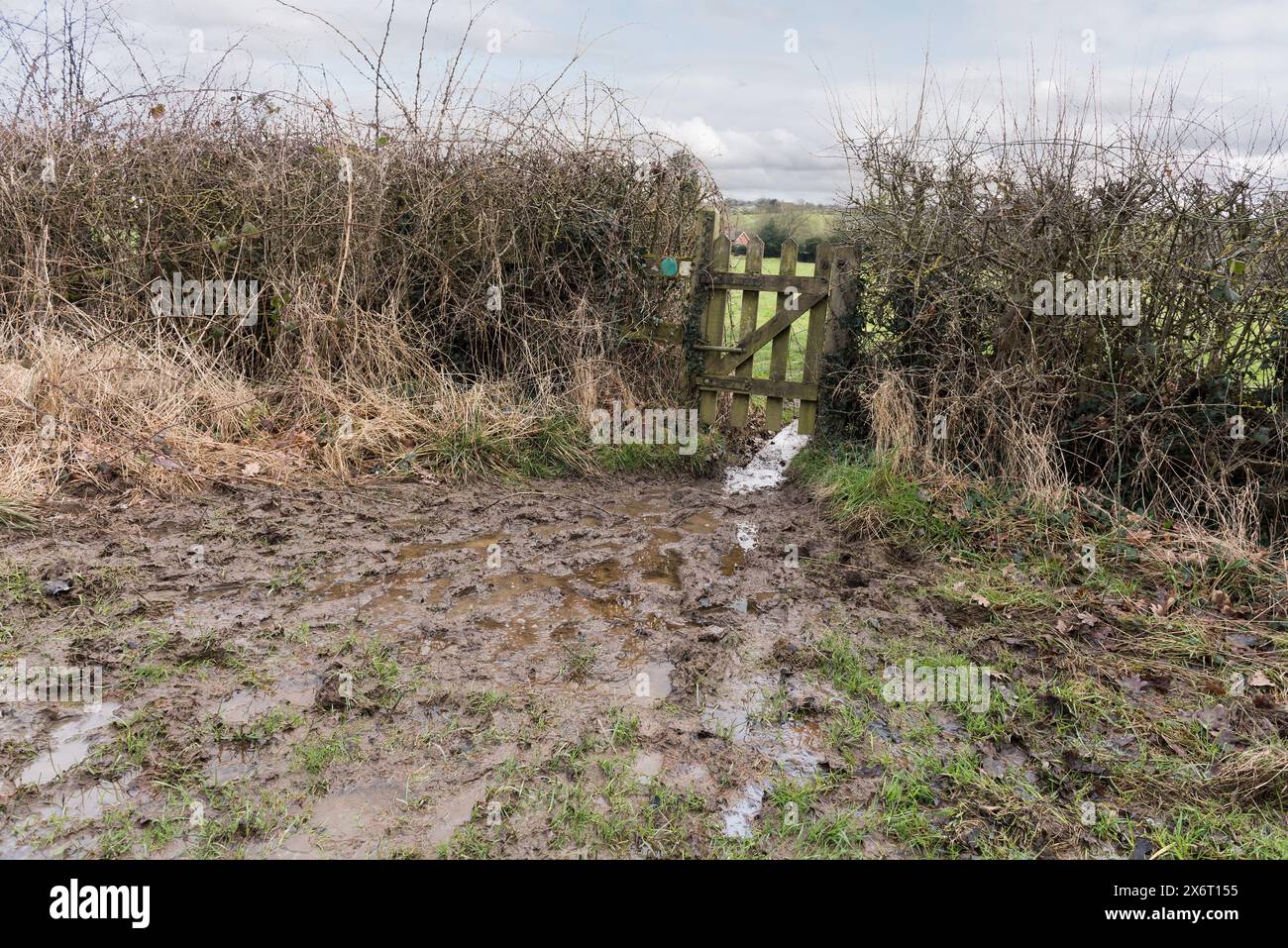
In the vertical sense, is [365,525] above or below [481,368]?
below

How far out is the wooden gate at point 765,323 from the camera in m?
6.98

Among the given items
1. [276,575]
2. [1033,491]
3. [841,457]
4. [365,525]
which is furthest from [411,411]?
[1033,491]

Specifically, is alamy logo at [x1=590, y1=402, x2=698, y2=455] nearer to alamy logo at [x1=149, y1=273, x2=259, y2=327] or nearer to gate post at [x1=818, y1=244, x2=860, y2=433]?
gate post at [x1=818, y1=244, x2=860, y2=433]

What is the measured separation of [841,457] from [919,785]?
3877 mm

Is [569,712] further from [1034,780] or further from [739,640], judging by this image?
[1034,780]

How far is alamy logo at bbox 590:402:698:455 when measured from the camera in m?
7.07

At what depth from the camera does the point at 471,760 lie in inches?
124

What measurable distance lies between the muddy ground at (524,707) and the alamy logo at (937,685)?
8 centimetres

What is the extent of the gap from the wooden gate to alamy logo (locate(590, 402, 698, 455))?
0.29 meters

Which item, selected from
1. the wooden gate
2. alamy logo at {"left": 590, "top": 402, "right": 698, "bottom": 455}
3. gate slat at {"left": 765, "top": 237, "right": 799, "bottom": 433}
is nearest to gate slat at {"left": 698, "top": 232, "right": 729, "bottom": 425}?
the wooden gate
